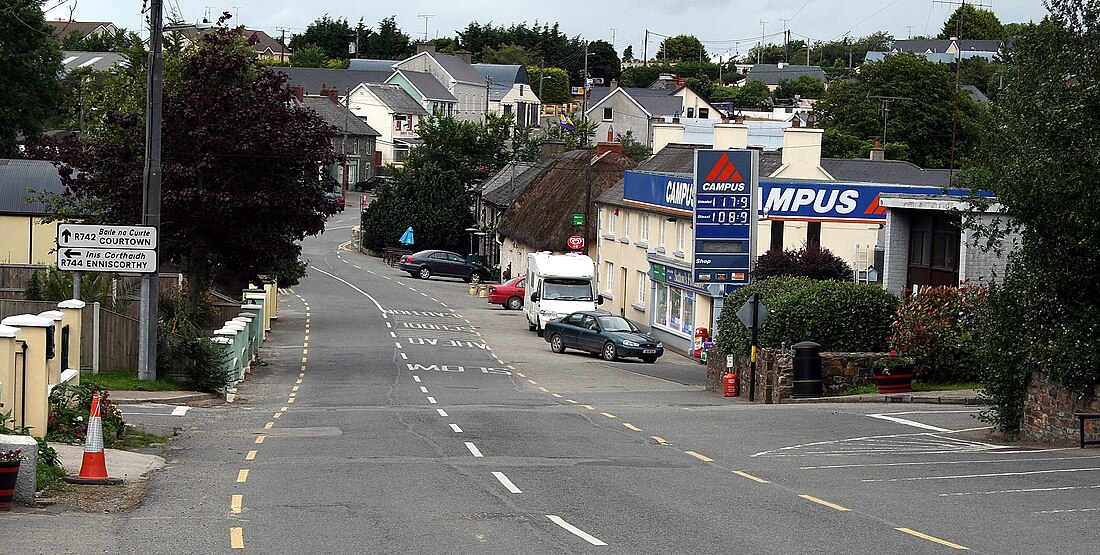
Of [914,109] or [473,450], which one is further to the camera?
[914,109]

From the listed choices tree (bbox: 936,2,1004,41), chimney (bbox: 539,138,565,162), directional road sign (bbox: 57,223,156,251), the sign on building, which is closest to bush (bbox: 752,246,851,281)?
the sign on building

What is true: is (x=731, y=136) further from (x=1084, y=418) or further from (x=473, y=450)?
(x=473, y=450)

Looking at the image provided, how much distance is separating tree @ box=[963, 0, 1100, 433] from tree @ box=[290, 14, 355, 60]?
553 ft

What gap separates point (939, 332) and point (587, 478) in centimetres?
1500

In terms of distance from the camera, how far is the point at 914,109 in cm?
8344

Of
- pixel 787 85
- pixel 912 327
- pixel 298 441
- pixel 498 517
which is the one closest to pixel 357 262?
pixel 912 327

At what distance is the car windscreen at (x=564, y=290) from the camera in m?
45.4

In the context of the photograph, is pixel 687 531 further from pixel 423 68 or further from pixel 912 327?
pixel 423 68

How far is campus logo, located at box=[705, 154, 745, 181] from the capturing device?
35156mm

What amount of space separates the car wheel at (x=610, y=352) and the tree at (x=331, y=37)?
5875 inches

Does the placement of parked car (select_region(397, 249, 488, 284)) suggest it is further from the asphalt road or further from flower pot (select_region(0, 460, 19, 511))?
flower pot (select_region(0, 460, 19, 511))

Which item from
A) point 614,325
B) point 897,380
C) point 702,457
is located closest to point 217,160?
point 614,325

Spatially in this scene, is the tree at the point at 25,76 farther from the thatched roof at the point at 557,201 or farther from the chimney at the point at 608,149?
the chimney at the point at 608,149

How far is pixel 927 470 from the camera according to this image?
16203mm
